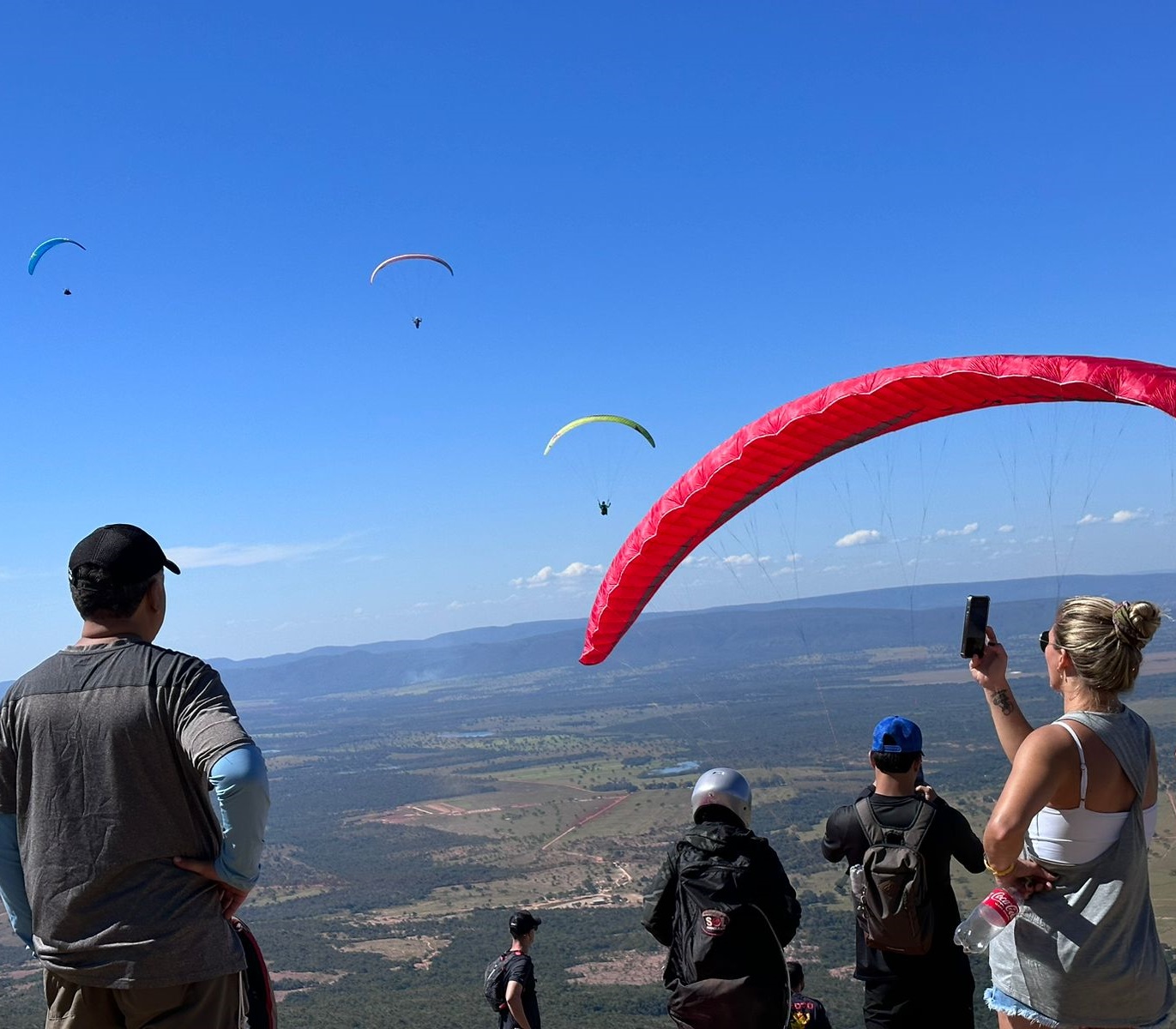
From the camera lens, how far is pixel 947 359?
6734 mm

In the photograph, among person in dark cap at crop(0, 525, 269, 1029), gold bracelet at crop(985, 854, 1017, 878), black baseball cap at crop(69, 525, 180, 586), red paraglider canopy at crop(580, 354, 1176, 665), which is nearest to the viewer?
person in dark cap at crop(0, 525, 269, 1029)

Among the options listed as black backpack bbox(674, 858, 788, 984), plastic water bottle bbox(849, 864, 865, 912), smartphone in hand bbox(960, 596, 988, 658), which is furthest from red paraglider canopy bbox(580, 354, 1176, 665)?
black backpack bbox(674, 858, 788, 984)

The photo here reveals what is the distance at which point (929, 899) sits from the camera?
160 inches

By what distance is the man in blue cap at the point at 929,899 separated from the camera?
408cm

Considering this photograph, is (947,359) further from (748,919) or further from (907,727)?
(748,919)

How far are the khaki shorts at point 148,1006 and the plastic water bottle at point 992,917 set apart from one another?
2.07m

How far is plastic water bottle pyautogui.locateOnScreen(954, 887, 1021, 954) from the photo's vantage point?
10.6 feet

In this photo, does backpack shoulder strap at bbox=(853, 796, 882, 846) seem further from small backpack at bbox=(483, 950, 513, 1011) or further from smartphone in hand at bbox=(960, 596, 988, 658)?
small backpack at bbox=(483, 950, 513, 1011)

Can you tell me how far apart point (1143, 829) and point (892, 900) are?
1.10 m

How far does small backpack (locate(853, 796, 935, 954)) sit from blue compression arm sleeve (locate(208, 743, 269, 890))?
2398 mm

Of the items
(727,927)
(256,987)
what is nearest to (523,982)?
(727,927)

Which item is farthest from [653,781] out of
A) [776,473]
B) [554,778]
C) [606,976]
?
[776,473]

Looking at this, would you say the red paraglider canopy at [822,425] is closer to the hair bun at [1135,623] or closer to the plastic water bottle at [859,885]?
the hair bun at [1135,623]

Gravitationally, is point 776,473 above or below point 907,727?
above
